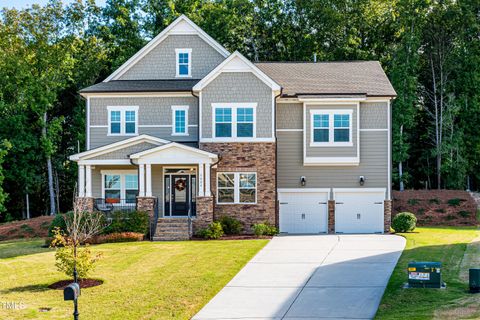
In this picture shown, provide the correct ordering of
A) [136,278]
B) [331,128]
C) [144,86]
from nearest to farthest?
[136,278], [331,128], [144,86]

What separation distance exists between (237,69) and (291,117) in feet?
11.5

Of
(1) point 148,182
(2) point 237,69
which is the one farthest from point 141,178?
(2) point 237,69

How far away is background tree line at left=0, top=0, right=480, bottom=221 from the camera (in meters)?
43.7

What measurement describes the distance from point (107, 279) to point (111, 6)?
1261 inches

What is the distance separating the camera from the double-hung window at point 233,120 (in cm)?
3075

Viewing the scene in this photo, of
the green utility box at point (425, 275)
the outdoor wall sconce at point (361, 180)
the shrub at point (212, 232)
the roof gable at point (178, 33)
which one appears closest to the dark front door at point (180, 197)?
the shrub at point (212, 232)

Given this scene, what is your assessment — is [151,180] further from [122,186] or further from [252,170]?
[252,170]

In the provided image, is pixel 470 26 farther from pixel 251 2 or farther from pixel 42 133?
pixel 42 133

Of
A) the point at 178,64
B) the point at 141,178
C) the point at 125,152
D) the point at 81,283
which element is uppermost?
the point at 178,64

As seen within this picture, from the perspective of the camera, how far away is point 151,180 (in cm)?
3150

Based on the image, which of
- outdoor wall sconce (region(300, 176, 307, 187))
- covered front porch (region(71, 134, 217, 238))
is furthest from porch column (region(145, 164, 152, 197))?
outdoor wall sconce (region(300, 176, 307, 187))

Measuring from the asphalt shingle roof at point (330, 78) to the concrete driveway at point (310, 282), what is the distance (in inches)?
324

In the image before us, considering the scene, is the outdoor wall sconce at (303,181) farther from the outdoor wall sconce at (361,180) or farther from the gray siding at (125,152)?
the gray siding at (125,152)

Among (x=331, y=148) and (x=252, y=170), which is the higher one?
(x=331, y=148)
